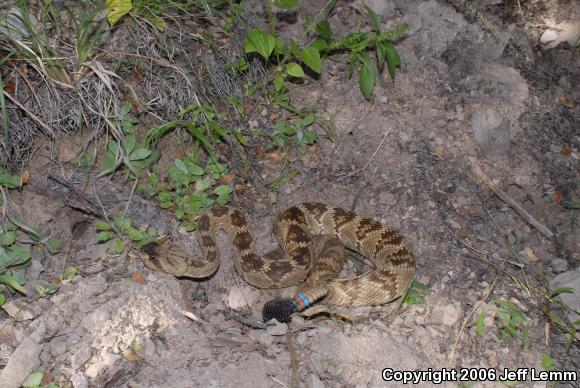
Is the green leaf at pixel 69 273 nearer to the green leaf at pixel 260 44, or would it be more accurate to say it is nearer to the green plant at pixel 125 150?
the green plant at pixel 125 150

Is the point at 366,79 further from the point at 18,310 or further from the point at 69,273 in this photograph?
the point at 18,310

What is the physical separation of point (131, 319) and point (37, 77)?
80.8 inches

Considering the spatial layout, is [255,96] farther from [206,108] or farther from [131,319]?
[131,319]

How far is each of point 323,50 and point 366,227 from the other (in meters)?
1.82

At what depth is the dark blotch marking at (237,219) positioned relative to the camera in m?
5.14

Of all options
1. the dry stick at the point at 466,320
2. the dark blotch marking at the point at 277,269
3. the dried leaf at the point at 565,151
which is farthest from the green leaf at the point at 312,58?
the dried leaf at the point at 565,151

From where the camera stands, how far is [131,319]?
4.05 metres

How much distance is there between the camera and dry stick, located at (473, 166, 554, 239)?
5.04m

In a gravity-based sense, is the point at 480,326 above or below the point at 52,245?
below

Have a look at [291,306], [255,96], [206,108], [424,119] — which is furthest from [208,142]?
[424,119]

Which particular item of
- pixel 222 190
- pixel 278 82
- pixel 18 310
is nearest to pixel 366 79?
pixel 278 82

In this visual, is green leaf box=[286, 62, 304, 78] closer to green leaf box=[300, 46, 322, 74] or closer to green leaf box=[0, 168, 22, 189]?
green leaf box=[300, 46, 322, 74]

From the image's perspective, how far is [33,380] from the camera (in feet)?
11.6

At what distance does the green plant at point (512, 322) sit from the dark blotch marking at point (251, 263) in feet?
6.45
